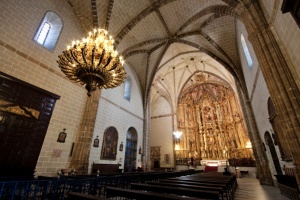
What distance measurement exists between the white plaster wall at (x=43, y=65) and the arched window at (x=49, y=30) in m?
0.21

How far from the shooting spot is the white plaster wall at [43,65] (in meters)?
5.50

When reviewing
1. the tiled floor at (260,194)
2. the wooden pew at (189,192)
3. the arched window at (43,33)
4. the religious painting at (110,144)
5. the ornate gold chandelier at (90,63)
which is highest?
the arched window at (43,33)

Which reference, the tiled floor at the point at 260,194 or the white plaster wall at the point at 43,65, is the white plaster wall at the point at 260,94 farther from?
the white plaster wall at the point at 43,65

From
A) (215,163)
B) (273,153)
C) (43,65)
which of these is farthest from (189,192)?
(215,163)

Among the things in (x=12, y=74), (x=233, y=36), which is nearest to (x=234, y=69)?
(x=233, y=36)

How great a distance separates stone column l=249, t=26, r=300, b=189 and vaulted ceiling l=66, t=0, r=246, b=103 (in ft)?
7.96

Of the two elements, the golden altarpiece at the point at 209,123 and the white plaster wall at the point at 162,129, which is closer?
the golden altarpiece at the point at 209,123

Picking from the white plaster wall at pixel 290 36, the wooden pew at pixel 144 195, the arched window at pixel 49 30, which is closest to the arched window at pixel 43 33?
the arched window at pixel 49 30

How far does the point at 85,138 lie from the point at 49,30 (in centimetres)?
580

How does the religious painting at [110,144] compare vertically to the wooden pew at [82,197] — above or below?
above

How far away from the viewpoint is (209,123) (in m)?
19.7

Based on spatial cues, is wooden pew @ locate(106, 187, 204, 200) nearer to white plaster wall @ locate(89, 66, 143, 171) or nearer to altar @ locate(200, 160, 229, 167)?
white plaster wall @ locate(89, 66, 143, 171)

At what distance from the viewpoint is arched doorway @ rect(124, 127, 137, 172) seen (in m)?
10.8

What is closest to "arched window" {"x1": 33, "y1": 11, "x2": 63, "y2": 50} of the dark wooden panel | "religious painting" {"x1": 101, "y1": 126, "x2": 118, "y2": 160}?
the dark wooden panel
